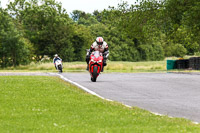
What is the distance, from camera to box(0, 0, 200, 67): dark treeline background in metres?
39.0

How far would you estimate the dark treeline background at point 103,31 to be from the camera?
128ft

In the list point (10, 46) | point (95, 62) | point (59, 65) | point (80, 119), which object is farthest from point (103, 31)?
point (80, 119)

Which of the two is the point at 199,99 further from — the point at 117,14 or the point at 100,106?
the point at 117,14

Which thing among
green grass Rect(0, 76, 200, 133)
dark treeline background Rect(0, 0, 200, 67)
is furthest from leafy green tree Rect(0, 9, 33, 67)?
green grass Rect(0, 76, 200, 133)

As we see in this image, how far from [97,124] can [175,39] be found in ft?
123

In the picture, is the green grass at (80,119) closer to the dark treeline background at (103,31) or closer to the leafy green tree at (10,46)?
the dark treeline background at (103,31)

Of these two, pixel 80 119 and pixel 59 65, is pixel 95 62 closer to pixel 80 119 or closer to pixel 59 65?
pixel 80 119

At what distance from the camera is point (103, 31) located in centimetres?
10550

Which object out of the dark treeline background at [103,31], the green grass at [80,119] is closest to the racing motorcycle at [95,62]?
the green grass at [80,119]

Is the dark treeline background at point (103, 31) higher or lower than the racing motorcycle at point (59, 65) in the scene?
higher

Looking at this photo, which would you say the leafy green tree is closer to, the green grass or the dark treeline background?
the dark treeline background

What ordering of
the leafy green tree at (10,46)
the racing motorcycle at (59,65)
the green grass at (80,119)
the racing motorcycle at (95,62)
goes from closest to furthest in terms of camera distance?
the green grass at (80,119) → the racing motorcycle at (95,62) → the racing motorcycle at (59,65) → the leafy green tree at (10,46)

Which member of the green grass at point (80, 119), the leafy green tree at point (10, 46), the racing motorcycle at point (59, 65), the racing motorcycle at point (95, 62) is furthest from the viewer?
the leafy green tree at point (10, 46)

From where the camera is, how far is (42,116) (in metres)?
8.77
